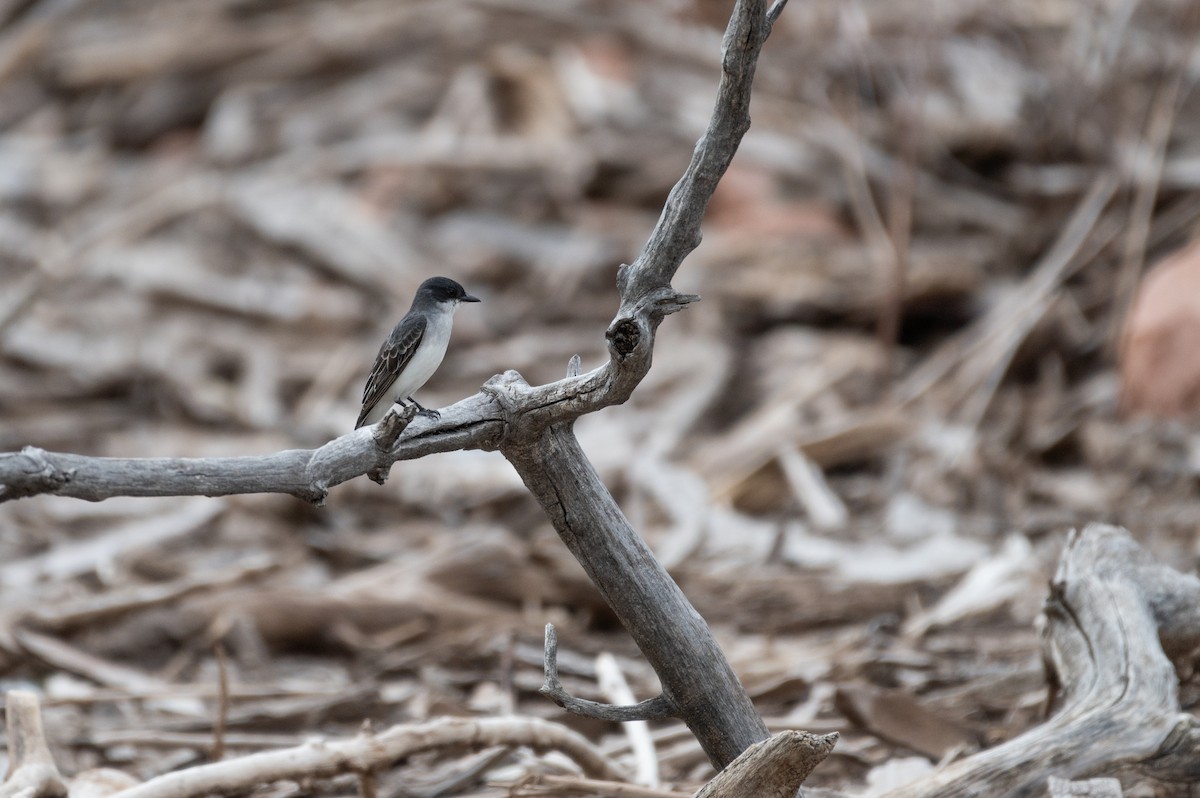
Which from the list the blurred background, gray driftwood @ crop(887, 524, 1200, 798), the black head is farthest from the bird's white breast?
gray driftwood @ crop(887, 524, 1200, 798)

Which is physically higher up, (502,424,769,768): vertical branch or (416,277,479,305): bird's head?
(416,277,479,305): bird's head

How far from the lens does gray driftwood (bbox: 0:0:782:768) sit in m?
2.30

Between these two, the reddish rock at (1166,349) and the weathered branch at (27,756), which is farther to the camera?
the reddish rock at (1166,349)

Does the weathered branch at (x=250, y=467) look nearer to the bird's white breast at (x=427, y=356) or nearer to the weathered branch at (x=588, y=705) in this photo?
the weathered branch at (x=588, y=705)

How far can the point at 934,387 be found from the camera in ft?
29.2

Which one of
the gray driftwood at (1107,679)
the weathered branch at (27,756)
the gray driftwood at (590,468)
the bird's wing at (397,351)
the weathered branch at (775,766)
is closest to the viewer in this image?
the gray driftwood at (590,468)

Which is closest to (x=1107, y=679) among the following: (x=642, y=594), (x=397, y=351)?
(x=642, y=594)

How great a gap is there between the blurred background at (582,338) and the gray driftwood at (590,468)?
113cm

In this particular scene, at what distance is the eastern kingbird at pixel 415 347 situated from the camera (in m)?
4.18

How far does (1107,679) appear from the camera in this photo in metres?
3.36

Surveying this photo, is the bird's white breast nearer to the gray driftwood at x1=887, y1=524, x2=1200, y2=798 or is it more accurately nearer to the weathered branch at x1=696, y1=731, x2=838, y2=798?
the weathered branch at x1=696, y1=731, x2=838, y2=798

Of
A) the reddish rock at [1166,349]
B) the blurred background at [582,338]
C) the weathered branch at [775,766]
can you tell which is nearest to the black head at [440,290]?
the blurred background at [582,338]

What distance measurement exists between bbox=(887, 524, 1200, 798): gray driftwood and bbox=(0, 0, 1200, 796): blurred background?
1.79 feet

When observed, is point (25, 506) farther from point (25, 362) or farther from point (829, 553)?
point (829, 553)
